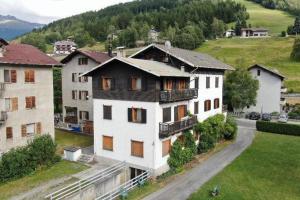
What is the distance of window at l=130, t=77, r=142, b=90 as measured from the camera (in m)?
33.2

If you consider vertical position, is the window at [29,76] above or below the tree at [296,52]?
below

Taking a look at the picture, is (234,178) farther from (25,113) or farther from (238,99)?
(238,99)

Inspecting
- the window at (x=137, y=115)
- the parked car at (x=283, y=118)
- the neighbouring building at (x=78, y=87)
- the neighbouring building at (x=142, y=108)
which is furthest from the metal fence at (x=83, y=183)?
the parked car at (x=283, y=118)

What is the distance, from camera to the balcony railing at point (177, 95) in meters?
32.2

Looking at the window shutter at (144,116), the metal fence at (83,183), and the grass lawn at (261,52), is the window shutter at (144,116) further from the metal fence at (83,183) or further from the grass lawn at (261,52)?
the grass lawn at (261,52)

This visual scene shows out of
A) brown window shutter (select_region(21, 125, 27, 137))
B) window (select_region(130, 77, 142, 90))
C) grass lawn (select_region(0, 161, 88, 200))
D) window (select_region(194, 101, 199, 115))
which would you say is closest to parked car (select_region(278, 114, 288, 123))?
window (select_region(194, 101, 199, 115))

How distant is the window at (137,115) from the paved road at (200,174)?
7.13 meters

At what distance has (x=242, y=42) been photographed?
496 feet

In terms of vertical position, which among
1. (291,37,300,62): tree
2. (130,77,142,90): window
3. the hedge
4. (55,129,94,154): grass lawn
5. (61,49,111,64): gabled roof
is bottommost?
(55,129,94,154): grass lawn

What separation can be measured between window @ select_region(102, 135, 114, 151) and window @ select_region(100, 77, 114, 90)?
564 centimetres

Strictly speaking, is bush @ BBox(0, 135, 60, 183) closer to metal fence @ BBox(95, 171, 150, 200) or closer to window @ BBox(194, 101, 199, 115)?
metal fence @ BBox(95, 171, 150, 200)

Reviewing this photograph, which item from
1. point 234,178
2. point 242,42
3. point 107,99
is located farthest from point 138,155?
point 242,42

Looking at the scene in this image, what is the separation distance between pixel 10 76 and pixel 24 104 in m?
3.63

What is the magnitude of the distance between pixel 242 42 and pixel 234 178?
128524mm
